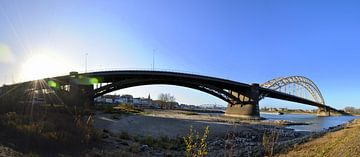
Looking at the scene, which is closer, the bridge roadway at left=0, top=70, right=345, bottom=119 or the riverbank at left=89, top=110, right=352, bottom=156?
the riverbank at left=89, top=110, right=352, bottom=156

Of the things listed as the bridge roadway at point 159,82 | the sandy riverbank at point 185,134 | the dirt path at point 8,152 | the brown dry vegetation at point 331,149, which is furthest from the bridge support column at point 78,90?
the brown dry vegetation at point 331,149

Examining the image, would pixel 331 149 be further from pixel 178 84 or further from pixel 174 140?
pixel 178 84

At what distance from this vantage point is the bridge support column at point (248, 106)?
81.3 m

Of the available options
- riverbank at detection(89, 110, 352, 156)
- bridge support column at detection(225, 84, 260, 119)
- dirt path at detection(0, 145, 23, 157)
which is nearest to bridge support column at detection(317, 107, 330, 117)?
bridge support column at detection(225, 84, 260, 119)

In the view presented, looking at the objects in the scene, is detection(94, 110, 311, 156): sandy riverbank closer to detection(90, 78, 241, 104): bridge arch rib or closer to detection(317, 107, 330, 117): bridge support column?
detection(90, 78, 241, 104): bridge arch rib

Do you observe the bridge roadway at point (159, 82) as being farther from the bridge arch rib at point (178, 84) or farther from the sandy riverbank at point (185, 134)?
the sandy riverbank at point (185, 134)

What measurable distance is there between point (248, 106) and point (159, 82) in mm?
28461

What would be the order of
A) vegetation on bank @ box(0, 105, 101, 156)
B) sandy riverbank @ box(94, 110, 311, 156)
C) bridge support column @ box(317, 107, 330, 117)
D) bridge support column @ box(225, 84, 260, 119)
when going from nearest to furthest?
vegetation on bank @ box(0, 105, 101, 156), sandy riverbank @ box(94, 110, 311, 156), bridge support column @ box(225, 84, 260, 119), bridge support column @ box(317, 107, 330, 117)

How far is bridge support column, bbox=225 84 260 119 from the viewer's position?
81344 millimetres

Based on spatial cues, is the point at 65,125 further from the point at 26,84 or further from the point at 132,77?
the point at 132,77

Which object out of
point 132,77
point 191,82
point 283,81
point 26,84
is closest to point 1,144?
point 26,84

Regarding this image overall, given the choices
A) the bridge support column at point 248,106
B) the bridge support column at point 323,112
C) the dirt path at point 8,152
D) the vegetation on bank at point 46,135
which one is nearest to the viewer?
the dirt path at point 8,152

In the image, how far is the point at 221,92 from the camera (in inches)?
3223

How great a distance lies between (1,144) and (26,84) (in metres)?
46.7
